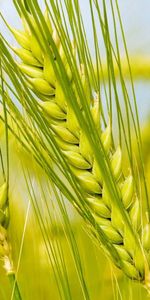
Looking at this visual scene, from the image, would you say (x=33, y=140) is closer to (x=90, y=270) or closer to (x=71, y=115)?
(x=71, y=115)

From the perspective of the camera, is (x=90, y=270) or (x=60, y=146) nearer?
(x=60, y=146)

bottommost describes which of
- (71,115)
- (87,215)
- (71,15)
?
(87,215)

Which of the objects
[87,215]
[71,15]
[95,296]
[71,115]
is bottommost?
[95,296]

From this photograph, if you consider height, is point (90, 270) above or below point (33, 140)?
below

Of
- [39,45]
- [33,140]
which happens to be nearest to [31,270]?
[33,140]

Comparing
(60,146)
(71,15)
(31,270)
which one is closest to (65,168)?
(60,146)

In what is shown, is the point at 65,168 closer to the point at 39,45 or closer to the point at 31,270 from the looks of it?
the point at 39,45
